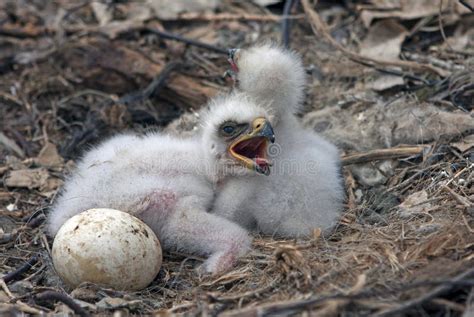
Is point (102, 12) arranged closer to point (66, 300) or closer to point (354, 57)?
point (354, 57)

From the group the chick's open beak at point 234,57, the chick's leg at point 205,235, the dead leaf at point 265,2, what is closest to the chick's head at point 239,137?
the chick's open beak at point 234,57

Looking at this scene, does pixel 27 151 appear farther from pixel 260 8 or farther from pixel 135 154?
pixel 260 8

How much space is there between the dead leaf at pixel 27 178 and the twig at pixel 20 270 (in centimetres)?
81

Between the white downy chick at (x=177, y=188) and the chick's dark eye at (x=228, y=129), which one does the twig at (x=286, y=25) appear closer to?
the white downy chick at (x=177, y=188)

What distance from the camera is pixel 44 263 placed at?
3281 millimetres

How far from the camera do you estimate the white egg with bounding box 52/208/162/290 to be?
116 inches

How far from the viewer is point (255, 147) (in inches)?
137

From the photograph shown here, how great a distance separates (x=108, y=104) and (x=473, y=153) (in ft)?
7.73

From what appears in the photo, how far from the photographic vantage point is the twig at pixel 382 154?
3828mm

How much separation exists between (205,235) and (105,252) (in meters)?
0.52

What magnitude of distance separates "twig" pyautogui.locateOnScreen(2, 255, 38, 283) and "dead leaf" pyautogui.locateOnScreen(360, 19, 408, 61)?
2572mm

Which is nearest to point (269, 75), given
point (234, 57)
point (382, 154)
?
point (234, 57)

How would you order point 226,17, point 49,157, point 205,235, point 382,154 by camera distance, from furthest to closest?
point 226,17
point 49,157
point 382,154
point 205,235

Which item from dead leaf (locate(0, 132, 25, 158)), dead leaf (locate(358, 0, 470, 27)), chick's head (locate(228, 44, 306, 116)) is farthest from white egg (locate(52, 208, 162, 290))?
dead leaf (locate(358, 0, 470, 27))
